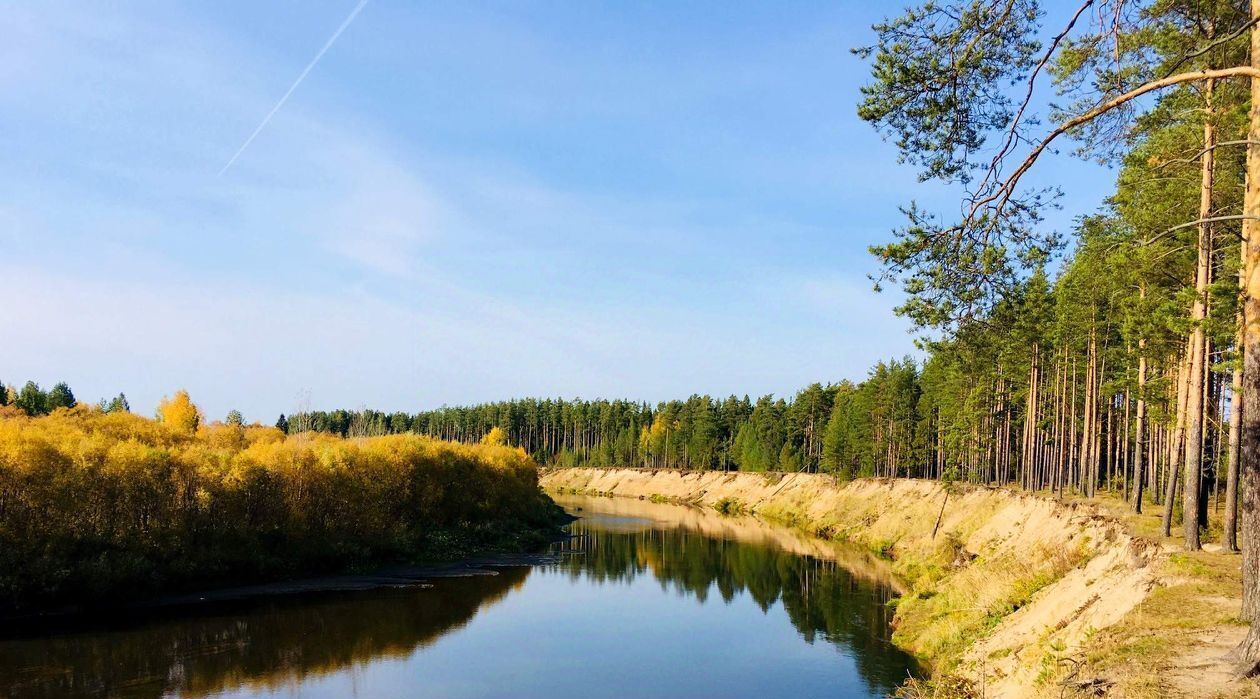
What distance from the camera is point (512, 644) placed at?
2977cm

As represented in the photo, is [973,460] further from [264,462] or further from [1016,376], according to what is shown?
[264,462]

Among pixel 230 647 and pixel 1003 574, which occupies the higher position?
pixel 1003 574

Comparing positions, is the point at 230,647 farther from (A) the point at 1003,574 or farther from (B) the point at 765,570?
(B) the point at 765,570

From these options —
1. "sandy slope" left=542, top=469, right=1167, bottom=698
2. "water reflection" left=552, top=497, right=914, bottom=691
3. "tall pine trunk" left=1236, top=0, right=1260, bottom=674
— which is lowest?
"water reflection" left=552, top=497, right=914, bottom=691

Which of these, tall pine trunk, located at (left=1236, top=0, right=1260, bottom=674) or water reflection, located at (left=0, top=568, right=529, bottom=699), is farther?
water reflection, located at (left=0, top=568, right=529, bottom=699)

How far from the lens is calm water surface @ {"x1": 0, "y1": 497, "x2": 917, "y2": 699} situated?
23891mm

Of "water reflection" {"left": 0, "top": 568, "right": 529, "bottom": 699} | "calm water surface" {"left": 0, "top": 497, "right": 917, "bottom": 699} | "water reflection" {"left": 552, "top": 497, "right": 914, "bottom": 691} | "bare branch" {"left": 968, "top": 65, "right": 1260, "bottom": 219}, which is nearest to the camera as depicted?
"bare branch" {"left": 968, "top": 65, "right": 1260, "bottom": 219}

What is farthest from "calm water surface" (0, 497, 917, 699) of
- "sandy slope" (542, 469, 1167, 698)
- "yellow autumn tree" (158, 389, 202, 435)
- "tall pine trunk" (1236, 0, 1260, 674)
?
"yellow autumn tree" (158, 389, 202, 435)

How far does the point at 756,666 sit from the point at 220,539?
1095 inches

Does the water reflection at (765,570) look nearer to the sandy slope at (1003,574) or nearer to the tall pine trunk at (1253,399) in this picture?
the sandy slope at (1003,574)

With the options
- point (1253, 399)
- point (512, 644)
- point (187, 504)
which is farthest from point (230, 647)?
point (1253, 399)

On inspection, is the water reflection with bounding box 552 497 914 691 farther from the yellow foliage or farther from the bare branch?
the bare branch

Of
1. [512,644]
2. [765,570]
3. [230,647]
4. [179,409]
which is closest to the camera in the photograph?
[230,647]

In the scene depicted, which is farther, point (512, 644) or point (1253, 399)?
point (512, 644)
